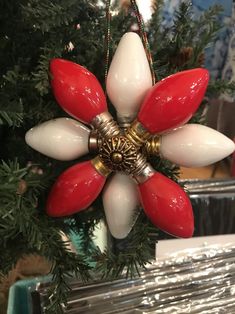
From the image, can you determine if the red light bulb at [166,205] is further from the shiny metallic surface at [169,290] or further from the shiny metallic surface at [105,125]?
the shiny metallic surface at [169,290]

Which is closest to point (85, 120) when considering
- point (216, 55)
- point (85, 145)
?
point (85, 145)

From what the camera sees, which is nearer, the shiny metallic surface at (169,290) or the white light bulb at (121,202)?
the white light bulb at (121,202)

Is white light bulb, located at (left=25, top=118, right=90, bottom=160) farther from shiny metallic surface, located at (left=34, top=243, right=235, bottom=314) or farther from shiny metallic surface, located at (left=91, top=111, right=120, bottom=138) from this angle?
shiny metallic surface, located at (left=34, top=243, right=235, bottom=314)

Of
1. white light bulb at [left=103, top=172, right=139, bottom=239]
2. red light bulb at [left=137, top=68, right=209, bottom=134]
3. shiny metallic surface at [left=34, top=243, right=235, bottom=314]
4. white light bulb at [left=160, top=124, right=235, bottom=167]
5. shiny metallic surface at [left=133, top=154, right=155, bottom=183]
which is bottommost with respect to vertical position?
shiny metallic surface at [left=34, top=243, right=235, bottom=314]

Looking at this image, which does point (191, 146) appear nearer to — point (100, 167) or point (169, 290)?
point (100, 167)

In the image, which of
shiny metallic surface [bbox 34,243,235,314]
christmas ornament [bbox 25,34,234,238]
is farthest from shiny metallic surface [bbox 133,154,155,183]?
shiny metallic surface [bbox 34,243,235,314]

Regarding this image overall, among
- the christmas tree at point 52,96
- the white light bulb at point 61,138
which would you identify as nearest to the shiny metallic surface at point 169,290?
the christmas tree at point 52,96

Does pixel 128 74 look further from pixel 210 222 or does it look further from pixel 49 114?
pixel 210 222
